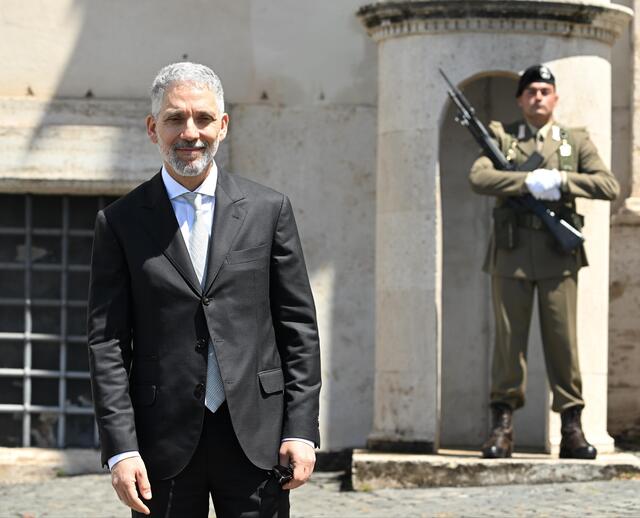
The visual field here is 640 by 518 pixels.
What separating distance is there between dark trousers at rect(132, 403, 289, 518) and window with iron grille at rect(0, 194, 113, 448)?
6.17 meters

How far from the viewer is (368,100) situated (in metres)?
10.2

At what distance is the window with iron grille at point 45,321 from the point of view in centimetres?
1058

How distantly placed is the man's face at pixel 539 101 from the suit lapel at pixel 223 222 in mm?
4528

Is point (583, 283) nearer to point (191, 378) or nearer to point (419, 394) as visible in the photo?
point (419, 394)

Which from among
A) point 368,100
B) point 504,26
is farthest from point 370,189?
point 504,26

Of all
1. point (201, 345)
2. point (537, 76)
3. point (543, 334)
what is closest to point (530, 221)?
point (543, 334)

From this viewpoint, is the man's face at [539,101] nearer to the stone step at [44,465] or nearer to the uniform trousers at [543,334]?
the uniform trousers at [543,334]

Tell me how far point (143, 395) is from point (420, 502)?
415cm

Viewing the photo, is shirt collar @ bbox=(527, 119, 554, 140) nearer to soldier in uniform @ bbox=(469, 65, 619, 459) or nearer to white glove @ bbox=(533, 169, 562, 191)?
soldier in uniform @ bbox=(469, 65, 619, 459)

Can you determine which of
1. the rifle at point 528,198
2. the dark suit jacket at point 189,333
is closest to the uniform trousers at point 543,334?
the rifle at point 528,198

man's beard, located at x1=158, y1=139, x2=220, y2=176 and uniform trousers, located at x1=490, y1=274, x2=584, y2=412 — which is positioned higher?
man's beard, located at x1=158, y1=139, x2=220, y2=176

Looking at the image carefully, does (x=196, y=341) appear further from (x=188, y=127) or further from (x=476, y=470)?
(x=476, y=470)

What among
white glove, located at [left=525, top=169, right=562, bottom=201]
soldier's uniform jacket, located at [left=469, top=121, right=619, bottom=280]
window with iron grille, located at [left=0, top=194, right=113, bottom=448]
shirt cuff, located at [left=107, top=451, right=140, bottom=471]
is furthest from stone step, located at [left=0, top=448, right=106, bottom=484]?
shirt cuff, located at [left=107, top=451, right=140, bottom=471]

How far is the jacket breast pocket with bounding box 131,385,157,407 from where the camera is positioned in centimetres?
449
